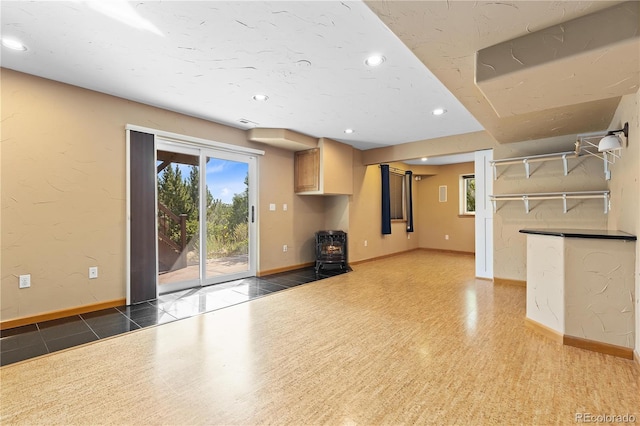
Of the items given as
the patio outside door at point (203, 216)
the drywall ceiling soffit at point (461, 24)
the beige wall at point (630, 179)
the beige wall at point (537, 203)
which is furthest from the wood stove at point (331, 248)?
the beige wall at point (630, 179)

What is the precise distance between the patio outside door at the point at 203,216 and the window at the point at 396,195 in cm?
396

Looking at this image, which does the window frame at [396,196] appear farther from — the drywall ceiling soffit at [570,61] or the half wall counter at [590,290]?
the drywall ceiling soffit at [570,61]

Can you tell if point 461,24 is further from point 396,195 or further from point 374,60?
point 396,195

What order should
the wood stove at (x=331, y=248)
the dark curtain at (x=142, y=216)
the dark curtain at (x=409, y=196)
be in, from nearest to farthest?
1. the dark curtain at (x=142, y=216)
2. the wood stove at (x=331, y=248)
3. the dark curtain at (x=409, y=196)

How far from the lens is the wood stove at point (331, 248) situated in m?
5.46

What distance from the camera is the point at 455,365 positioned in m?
2.03

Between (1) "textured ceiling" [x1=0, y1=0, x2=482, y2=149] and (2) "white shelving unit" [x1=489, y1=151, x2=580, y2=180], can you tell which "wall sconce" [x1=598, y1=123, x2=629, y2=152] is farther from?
(1) "textured ceiling" [x1=0, y1=0, x2=482, y2=149]

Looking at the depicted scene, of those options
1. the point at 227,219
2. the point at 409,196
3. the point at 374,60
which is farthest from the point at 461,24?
the point at 409,196

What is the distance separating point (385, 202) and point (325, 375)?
17.1 ft

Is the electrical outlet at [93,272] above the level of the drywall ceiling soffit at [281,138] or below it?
below

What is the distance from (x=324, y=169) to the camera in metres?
5.12

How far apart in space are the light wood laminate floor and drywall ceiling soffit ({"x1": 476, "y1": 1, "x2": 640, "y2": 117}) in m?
1.96

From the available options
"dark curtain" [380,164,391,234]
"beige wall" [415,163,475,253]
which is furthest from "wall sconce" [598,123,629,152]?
"beige wall" [415,163,475,253]

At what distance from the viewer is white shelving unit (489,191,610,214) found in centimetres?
351
